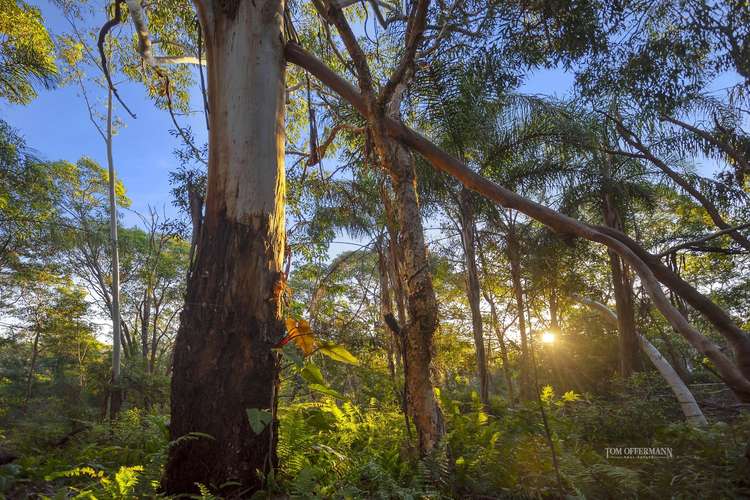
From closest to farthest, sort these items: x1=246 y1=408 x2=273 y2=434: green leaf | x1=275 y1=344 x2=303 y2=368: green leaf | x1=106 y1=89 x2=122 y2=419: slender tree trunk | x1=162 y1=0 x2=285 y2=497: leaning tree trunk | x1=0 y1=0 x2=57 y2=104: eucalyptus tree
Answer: x1=246 y1=408 x2=273 y2=434: green leaf
x1=275 y1=344 x2=303 y2=368: green leaf
x1=162 y1=0 x2=285 y2=497: leaning tree trunk
x1=0 y1=0 x2=57 y2=104: eucalyptus tree
x1=106 y1=89 x2=122 y2=419: slender tree trunk

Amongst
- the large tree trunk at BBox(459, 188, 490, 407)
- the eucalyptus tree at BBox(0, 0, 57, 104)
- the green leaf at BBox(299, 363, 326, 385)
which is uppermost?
the eucalyptus tree at BBox(0, 0, 57, 104)

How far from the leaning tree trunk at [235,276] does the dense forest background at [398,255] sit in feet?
0.04

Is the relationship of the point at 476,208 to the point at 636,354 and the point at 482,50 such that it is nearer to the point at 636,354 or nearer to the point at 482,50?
the point at 482,50

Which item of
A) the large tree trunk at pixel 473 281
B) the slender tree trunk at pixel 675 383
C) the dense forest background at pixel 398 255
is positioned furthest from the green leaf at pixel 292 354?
the slender tree trunk at pixel 675 383

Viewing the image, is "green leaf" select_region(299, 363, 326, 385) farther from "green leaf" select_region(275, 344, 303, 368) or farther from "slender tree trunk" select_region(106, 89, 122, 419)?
→ "slender tree trunk" select_region(106, 89, 122, 419)

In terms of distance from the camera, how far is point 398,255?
2715 millimetres

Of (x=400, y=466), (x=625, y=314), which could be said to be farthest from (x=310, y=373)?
(x=625, y=314)

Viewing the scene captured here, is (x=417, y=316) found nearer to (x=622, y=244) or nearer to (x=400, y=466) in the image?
(x=400, y=466)

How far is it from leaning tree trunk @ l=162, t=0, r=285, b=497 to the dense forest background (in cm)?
1

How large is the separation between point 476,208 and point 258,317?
614 cm

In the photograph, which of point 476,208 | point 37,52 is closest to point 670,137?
point 476,208

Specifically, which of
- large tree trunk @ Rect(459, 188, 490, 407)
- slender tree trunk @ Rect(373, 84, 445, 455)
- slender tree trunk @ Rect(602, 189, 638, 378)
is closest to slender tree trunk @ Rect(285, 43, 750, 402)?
slender tree trunk @ Rect(373, 84, 445, 455)

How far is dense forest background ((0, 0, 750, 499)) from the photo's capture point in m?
2.15

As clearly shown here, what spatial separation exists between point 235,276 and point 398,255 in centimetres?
104
